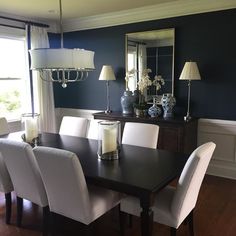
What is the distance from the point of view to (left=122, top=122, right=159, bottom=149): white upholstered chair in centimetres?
289

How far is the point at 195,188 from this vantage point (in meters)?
2.08

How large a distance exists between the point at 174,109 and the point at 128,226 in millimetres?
2122

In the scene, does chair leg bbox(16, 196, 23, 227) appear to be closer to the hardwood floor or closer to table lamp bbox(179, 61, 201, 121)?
the hardwood floor

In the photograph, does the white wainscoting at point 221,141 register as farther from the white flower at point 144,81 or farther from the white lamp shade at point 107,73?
the white lamp shade at point 107,73

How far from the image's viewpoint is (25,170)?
2.27m

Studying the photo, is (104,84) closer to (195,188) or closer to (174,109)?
(174,109)

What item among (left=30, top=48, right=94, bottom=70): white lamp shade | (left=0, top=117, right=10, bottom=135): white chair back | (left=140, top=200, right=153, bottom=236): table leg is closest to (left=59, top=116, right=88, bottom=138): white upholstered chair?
(left=0, top=117, right=10, bottom=135): white chair back

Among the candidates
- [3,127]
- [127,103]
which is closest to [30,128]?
[3,127]

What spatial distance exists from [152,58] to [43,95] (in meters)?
2.18

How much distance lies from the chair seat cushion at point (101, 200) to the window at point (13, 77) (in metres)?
2.95

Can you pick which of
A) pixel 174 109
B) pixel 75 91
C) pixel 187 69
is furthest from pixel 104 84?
pixel 187 69

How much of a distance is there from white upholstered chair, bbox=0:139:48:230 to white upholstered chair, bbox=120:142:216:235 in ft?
2.44

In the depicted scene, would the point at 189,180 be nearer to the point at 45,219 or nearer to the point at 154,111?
the point at 45,219

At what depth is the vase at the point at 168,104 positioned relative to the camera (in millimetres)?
3914
